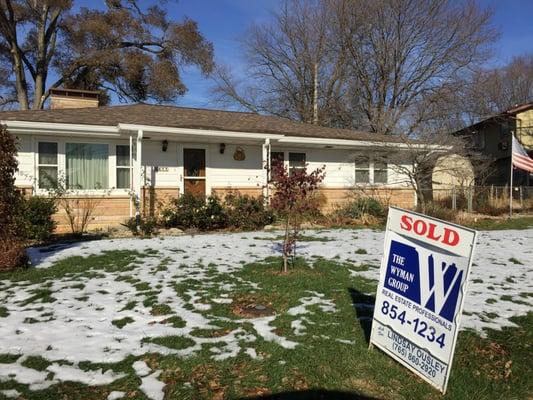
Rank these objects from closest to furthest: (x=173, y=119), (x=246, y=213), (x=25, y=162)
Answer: (x=25, y=162)
(x=246, y=213)
(x=173, y=119)

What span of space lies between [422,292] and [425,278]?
0.12 metres

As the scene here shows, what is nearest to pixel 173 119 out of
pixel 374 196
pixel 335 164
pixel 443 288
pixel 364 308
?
pixel 335 164

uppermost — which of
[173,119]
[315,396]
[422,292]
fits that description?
[173,119]

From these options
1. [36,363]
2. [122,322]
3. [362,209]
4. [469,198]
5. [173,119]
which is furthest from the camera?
[469,198]

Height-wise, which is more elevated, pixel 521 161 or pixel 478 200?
pixel 521 161

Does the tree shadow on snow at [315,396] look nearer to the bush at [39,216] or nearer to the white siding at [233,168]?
the bush at [39,216]

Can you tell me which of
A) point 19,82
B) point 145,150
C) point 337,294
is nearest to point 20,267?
point 337,294

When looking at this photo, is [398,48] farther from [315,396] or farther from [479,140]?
[315,396]

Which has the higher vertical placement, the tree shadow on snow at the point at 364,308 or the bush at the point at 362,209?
the bush at the point at 362,209

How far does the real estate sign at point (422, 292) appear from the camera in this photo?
3.36m

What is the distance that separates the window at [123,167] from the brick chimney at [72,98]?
15.5 feet

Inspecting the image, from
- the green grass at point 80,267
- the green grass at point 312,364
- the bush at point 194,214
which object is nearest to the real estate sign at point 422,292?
the green grass at point 312,364

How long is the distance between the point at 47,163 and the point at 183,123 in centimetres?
399

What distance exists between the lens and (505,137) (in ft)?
95.9
